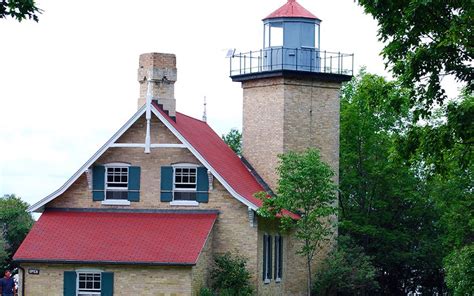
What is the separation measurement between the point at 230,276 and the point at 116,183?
5486 mm

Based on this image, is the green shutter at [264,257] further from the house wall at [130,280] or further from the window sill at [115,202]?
the window sill at [115,202]

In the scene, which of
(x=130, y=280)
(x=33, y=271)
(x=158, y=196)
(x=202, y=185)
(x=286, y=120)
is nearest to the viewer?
(x=130, y=280)

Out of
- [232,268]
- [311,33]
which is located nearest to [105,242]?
[232,268]

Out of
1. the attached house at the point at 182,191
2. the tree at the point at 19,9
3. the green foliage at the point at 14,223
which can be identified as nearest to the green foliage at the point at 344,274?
the attached house at the point at 182,191

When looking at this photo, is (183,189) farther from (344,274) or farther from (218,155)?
(344,274)

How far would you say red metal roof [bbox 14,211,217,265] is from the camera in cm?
3894

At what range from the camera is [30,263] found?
3975 centimetres

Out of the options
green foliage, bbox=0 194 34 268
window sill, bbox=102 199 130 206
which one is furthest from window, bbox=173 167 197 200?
green foliage, bbox=0 194 34 268

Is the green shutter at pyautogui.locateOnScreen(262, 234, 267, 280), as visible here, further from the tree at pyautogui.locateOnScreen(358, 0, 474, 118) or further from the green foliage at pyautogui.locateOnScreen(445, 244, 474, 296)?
the tree at pyautogui.locateOnScreen(358, 0, 474, 118)

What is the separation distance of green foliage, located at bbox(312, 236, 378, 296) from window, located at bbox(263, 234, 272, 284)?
7.42ft

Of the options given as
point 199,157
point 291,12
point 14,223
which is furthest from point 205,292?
point 14,223

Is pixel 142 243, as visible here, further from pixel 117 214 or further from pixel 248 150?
pixel 248 150

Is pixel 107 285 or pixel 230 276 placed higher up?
pixel 230 276

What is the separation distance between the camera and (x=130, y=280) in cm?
3900
